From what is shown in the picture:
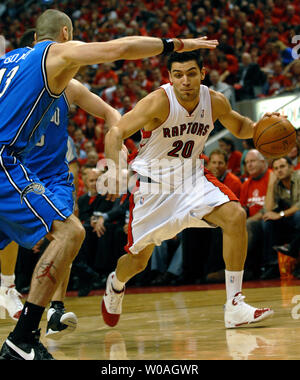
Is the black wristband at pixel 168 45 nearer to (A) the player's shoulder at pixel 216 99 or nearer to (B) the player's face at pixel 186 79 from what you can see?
(B) the player's face at pixel 186 79

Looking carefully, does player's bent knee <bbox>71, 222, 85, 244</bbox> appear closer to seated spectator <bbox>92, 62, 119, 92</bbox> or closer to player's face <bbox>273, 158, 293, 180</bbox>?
player's face <bbox>273, 158, 293, 180</bbox>

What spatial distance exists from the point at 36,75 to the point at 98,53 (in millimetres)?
399

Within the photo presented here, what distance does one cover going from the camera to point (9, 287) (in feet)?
17.4

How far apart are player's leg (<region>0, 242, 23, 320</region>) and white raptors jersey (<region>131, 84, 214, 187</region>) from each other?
1398mm

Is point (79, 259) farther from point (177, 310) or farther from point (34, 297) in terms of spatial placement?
point (34, 297)

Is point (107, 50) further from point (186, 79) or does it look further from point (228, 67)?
point (228, 67)

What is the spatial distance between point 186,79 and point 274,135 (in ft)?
2.62

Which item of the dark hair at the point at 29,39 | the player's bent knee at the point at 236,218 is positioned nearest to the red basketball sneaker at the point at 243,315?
the player's bent knee at the point at 236,218

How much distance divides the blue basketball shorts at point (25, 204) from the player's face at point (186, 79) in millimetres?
1628

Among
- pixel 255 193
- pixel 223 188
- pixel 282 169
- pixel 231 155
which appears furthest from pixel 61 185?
pixel 231 155

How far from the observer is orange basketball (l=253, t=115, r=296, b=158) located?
4855 millimetres

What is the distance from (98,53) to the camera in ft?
10.9

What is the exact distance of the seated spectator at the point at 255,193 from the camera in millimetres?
7946

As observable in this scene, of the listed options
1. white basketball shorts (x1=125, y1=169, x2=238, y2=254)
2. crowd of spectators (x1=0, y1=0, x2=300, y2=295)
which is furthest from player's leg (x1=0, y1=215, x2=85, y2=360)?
crowd of spectators (x1=0, y1=0, x2=300, y2=295)
